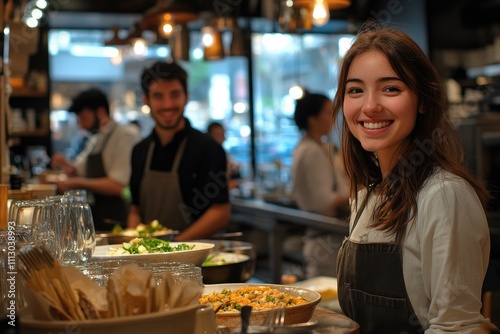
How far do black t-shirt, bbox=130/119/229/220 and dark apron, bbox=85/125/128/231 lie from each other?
188cm

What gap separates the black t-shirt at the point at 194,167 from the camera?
4012 millimetres

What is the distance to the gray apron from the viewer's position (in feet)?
13.6

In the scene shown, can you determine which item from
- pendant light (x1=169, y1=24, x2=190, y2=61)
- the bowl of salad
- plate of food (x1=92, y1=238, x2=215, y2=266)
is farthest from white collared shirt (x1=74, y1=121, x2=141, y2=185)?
plate of food (x1=92, y1=238, x2=215, y2=266)

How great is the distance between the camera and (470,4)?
27.4 feet

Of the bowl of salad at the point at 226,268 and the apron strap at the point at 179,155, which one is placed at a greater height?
the apron strap at the point at 179,155

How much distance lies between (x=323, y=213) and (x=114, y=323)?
14.5 ft

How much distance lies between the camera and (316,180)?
546 cm

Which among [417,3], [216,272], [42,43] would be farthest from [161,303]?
[42,43]

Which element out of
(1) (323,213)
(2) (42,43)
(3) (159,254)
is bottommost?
(1) (323,213)

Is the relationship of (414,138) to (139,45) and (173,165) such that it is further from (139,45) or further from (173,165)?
(139,45)

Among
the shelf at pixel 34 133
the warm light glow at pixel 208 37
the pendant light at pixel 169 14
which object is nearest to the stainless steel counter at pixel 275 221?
the warm light glow at pixel 208 37

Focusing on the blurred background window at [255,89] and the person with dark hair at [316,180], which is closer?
the person with dark hair at [316,180]

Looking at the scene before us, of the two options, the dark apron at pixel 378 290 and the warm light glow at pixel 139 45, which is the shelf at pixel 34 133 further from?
the dark apron at pixel 378 290

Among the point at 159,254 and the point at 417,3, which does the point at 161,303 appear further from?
the point at 417,3
